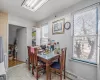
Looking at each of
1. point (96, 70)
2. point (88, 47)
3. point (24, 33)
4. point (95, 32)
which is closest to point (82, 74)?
point (96, 70)

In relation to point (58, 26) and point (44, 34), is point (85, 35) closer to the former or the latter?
point (58, 26)

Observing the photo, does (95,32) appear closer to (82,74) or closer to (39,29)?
(82,74)

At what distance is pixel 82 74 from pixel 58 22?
6.16 ft

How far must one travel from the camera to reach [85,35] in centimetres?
188

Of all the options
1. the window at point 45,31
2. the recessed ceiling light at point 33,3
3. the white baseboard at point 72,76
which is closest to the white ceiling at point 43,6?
the recessed ceiling light at point 33,3

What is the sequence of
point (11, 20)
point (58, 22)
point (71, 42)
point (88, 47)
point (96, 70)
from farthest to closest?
1. point (11, 20)
2. point (58, 22)
3. point (71, 42)
4. point (88, 47)
5. point (96, 70)

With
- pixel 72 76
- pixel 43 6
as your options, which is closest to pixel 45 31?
pixel 43 6

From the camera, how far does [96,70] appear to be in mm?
1623

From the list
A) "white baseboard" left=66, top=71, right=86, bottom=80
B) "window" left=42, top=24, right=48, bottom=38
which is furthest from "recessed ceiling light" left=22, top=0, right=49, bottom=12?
"white baseboard" left=66, top=71, right=86, bottom=80

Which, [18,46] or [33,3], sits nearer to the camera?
[33,3]

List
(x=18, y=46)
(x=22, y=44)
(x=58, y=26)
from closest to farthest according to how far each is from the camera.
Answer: (x=58, y=26) < (x=22, y=44) < (x=18, y=46)

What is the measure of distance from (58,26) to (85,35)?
1072mm

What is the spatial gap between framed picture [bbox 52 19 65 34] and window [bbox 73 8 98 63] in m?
0.50

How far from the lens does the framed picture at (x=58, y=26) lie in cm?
249
